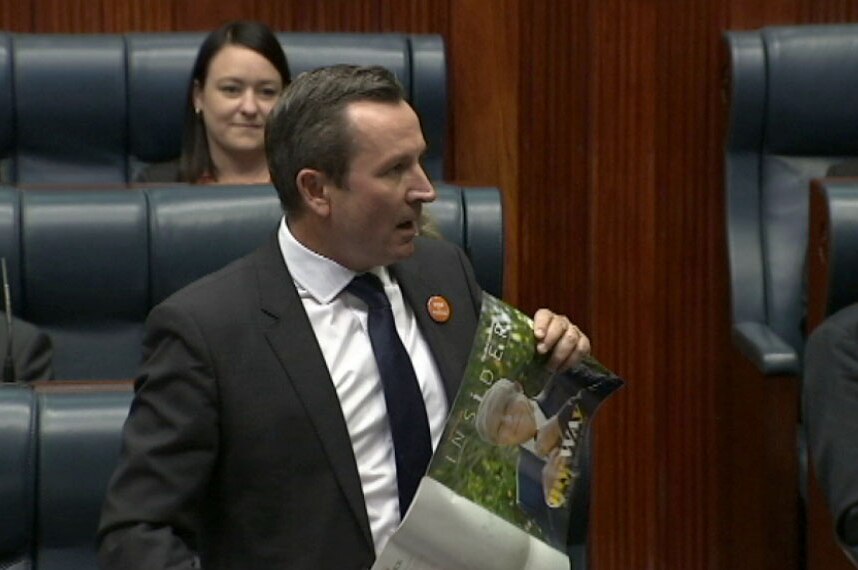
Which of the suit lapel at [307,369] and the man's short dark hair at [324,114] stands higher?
the man's short dark hair at [324,114]

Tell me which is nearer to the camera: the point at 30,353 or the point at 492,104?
the point at 30,353

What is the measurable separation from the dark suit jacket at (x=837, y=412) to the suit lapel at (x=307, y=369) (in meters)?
0.29

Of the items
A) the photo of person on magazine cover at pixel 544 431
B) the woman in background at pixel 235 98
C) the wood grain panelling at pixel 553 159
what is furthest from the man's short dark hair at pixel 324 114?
the wood grain panelling at pixel 553 159

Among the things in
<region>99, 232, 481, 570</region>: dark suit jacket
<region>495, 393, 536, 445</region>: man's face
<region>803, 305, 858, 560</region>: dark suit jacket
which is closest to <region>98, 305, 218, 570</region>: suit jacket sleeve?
<region>99, 232, 481, 570</region>: dark suit jacket

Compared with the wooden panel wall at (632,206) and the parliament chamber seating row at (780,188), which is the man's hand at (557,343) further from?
the wooden panel wall at (632,206)

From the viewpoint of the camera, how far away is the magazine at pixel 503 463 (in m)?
0.59

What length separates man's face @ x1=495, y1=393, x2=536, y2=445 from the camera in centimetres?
61

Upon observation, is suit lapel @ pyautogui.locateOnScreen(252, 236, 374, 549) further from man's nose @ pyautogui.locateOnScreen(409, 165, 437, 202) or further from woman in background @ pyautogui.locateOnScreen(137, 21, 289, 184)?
woman in background @ pyautogui.locateOnScreen(137, 21, 289, 184)

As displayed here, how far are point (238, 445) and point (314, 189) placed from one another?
0.10 m

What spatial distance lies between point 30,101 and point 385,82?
24.5 inches

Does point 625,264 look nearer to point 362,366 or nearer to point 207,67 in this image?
point 207,67

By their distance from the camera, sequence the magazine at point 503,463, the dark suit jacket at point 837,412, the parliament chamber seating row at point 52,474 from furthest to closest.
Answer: the dark suit jacket at point 837,412, the parliament chamber seating row at point 52,474, the magazine at point 503,463

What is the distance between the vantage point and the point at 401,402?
65 centimetres

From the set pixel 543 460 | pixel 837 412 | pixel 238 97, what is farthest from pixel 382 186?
pixel 238 97
